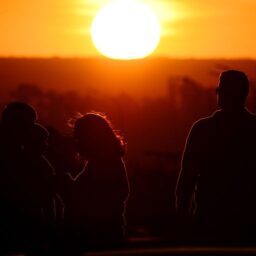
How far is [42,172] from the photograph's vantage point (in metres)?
5.63

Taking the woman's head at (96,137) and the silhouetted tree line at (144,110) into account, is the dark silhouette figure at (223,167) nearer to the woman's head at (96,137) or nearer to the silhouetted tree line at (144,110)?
the woman's head at (96,137)

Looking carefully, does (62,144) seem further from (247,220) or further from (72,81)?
(72,81)

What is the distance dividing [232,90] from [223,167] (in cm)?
47

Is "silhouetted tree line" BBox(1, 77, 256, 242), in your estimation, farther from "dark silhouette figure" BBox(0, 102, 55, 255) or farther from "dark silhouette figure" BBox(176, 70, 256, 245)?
"dark silhouette figure" BBox(176, 70, 256, 245)

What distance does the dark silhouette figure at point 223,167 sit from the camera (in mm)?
5332

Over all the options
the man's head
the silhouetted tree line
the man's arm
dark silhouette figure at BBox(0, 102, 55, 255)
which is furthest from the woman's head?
the silhouetted tree line

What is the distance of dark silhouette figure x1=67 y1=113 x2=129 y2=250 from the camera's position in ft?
18.1

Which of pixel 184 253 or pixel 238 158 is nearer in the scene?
pixel 184 253

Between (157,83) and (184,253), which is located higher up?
(157,83)

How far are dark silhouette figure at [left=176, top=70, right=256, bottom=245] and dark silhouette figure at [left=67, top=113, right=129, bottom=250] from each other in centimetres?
46

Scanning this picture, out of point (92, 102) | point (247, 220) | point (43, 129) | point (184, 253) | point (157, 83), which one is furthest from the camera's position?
point (157, 83)

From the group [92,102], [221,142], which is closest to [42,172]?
[221,142]

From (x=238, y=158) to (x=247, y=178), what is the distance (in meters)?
0.13

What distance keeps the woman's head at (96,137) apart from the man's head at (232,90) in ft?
2.51
